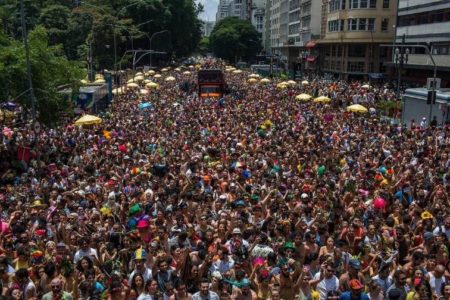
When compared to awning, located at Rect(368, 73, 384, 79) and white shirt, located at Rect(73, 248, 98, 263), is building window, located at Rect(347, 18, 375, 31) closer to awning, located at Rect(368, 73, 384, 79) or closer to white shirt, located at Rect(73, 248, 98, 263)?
awning, located at Rect(368, 73, 384, 79)

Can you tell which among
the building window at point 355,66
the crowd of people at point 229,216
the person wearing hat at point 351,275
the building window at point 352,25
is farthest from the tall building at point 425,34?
the person wearing hat at point 351,275

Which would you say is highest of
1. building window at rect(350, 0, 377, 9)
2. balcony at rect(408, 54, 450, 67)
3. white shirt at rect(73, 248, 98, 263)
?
building window at rect(350, 0, 377, 9)

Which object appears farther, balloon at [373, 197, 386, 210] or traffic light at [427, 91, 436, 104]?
traffic light at [427, 91, 436, 104]

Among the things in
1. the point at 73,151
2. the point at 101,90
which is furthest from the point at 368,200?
the point at 101,90

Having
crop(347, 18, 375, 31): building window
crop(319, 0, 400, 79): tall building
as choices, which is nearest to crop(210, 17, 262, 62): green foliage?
crop(319, 0, 400, 79): tall building

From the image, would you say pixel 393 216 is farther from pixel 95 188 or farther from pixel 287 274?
pixel 95 188

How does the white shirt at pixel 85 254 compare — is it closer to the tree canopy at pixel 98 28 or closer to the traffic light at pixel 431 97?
the tree canopy at pixel 98 28

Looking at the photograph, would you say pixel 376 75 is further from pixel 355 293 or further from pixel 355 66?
pixel 355 293

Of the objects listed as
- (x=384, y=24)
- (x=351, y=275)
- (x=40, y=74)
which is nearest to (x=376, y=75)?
(x=384, y=24)

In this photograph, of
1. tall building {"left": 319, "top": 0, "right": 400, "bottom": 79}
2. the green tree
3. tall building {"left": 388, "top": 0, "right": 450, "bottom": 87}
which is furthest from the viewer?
tall building {"left": 319, "top": 0, "right": 400, "bottom": 79}
